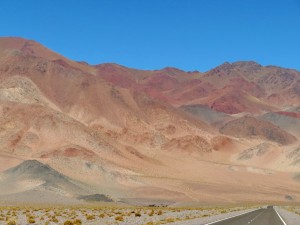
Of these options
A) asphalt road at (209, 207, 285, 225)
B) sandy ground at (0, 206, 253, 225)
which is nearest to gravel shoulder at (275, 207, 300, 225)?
asphalt road at (209, 207, 285, 225)

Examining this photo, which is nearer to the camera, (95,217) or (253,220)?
(253,220)

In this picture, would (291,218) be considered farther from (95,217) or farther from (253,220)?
(95,217)

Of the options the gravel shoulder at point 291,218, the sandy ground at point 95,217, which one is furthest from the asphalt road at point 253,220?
the sandy ground at point 95,217

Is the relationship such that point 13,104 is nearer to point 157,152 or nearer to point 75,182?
point 157,152

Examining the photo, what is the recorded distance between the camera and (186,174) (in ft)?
542

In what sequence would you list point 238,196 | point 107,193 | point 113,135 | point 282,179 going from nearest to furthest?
point 107,193, point 238,196, point 282,179, point 113,135

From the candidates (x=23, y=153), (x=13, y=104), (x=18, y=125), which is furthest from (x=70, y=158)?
(x=13, y=104)

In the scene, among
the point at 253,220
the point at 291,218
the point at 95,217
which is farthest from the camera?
the point at 291,218

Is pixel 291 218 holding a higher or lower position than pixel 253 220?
higher

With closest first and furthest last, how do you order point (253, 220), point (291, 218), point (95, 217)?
point (253, 220) < point (95, 217) < point (291, 218)

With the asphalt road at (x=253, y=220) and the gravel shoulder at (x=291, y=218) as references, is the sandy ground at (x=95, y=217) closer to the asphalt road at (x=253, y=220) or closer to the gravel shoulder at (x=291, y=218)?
the asphalt road at (x=253, y=220)

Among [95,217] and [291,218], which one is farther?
[291,218]

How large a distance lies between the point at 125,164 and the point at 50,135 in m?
24.6

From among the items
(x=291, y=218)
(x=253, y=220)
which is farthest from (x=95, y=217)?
(x=291, y=218)
